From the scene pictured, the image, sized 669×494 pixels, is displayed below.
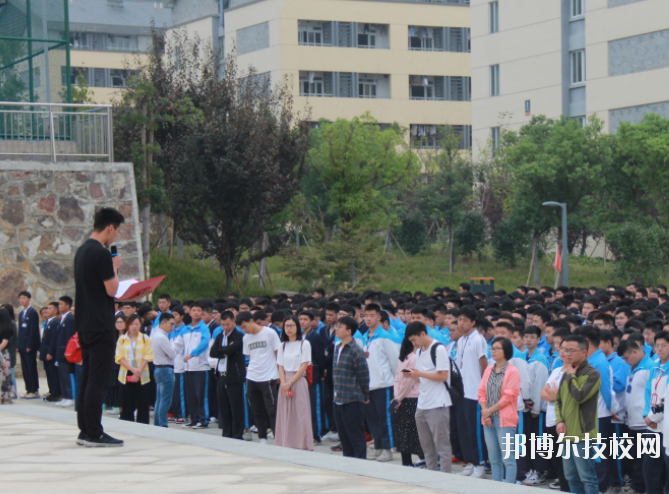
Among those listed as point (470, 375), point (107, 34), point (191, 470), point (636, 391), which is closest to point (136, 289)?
point (191, 470)

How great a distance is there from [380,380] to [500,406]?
250cm

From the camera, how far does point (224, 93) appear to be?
26109 mm

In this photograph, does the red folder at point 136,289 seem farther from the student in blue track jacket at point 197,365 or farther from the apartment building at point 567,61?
the apartment building at point 567,61

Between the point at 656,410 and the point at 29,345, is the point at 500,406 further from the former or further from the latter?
the point at 29,345

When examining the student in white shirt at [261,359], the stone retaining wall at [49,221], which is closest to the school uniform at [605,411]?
the student in white shirt at [261,359]

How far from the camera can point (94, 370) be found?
22.2 ft

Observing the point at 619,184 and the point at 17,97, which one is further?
the point at 619,184

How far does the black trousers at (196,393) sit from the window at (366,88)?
1586 inches

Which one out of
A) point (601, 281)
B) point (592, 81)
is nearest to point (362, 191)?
point (601, 281)

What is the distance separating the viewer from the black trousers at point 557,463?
28.8 ft

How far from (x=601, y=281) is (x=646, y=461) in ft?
86.1

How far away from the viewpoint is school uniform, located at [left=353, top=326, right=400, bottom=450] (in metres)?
10.4

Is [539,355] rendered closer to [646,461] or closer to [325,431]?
[646,461]

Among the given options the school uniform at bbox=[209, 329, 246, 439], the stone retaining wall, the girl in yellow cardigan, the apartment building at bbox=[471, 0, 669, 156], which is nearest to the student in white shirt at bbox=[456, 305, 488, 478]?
the school uniform at bbox=[209, 329, 246, 439]
